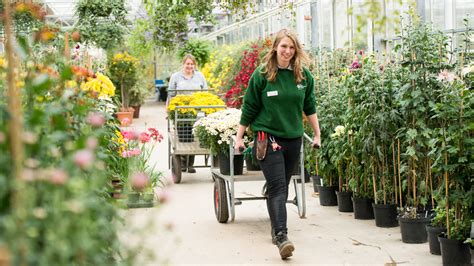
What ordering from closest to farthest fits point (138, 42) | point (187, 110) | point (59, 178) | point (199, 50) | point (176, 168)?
1. point (59, 178)
2. point (187, 110)
3. point (176, 168)
4. point (199, 50)
5. point (138, 42)

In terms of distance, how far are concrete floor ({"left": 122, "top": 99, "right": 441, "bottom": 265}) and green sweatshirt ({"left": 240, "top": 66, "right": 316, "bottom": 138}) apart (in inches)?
31.2

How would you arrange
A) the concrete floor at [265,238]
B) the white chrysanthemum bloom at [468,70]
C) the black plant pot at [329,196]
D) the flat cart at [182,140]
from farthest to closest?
the flat cart at [182,140]
the black plant pot at [329,196]
the concrete floor at [265,238]
the white chrysanthemum bloom at [468,70]

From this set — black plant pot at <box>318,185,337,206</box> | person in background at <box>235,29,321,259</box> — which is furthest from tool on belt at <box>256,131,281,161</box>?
black plant pot at <box>318,185,337,206</box>

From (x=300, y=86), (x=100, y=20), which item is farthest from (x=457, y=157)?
(x=100, y=20)

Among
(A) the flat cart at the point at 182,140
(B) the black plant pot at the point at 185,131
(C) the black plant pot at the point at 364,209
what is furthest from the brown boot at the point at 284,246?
(B) the black plant pot at the point at 185,131

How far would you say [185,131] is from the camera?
28.5 ft

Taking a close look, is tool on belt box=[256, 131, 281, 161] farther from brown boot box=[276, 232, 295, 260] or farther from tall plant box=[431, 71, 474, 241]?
tall plant box=[431, 71, 474, 241]

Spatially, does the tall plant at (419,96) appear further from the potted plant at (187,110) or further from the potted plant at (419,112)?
the potted plant at (187,110)

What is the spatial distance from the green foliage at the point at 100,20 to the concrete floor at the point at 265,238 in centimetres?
716

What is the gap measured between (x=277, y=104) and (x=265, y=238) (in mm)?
1126

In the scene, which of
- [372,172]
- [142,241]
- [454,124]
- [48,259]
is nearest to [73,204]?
[48,259]

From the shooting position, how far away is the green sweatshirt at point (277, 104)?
197 inches

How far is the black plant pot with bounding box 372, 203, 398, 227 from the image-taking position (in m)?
5.95

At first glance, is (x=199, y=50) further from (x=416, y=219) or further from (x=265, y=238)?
(x=416, y=219)
